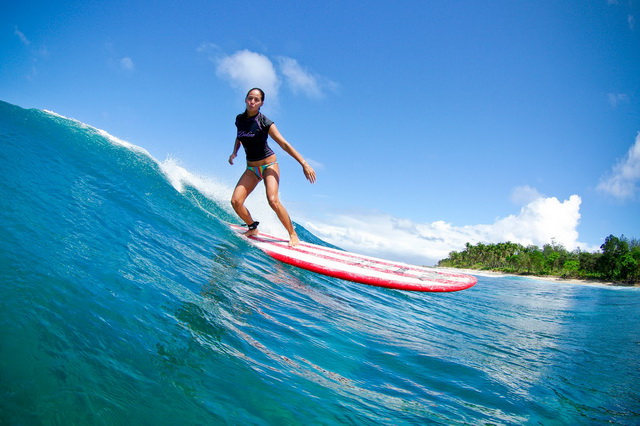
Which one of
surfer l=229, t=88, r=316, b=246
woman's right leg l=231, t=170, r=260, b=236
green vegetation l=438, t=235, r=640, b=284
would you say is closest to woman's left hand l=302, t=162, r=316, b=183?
surfer l=229, t=88, r=316, b=246

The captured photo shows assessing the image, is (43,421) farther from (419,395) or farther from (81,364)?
(419,395)

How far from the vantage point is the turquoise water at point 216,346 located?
1362 mm

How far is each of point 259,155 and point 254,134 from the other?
1.21 feet

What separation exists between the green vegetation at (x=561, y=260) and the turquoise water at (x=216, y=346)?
5511 cm

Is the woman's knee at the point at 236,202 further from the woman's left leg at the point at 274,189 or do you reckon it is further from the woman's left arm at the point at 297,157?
the woman's left arm at the point at 297,157

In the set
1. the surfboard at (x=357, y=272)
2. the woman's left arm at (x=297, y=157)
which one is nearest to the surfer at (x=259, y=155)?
the woman's left arm at (x=297, y=157)

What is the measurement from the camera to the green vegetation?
44906mm

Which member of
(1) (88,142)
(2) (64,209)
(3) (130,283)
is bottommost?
(3) (130,283)

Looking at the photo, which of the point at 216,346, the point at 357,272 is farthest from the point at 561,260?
the point at 216,346

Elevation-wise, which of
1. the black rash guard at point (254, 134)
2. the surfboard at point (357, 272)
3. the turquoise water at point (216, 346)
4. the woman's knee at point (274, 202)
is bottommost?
the turquoise water at point (216, 346)

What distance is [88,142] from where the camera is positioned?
7.72 metres

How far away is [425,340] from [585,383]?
1317 mm

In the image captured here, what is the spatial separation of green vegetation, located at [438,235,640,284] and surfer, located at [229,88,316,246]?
56.1 meters

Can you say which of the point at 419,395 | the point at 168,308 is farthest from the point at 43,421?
the point at 419,395
